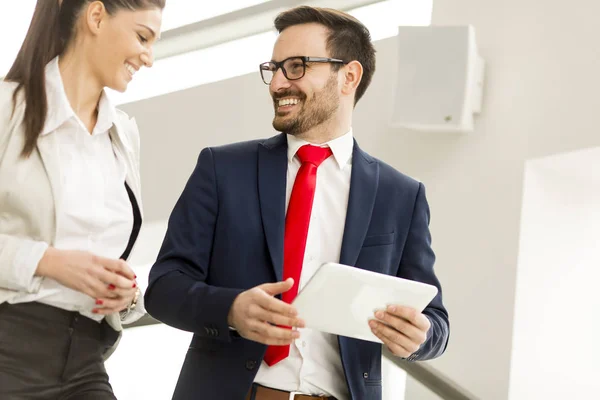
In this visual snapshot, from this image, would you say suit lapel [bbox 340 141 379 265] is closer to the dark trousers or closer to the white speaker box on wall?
the dark trousers

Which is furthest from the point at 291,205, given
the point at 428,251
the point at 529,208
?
the point at 529,208

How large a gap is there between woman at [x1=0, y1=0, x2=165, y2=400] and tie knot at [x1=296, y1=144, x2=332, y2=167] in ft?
1.42

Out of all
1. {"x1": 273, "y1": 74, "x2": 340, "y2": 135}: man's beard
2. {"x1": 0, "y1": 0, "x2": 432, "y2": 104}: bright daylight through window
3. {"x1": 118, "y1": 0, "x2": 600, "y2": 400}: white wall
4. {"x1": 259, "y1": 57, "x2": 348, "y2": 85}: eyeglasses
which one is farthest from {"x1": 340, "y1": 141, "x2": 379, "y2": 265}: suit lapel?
{"x1": 0, "y1": 0, "x2": 432, "y2": 104}: bright daylight through window

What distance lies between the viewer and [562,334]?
4.50m

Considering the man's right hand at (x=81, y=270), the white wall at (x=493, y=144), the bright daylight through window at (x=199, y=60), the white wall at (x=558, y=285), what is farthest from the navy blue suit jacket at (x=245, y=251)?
the bright daylight through window at (x=199, y=60)

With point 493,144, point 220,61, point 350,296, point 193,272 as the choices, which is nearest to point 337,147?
point 193,272

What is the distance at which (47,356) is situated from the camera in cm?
234

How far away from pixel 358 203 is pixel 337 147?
0.19 meters

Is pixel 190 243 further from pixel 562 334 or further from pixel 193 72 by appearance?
pixel 193 72

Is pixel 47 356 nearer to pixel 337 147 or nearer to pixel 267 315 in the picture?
pixel 267 315

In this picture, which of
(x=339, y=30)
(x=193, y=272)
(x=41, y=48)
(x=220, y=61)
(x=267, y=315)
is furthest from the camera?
(x=220, y=61)

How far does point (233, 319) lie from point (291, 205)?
40cm

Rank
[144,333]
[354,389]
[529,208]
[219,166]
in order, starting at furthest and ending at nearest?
1. [529,208]
2. [144,333]
3. [219,166]
4. [354,389]

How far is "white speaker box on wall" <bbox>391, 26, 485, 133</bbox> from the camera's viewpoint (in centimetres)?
441
